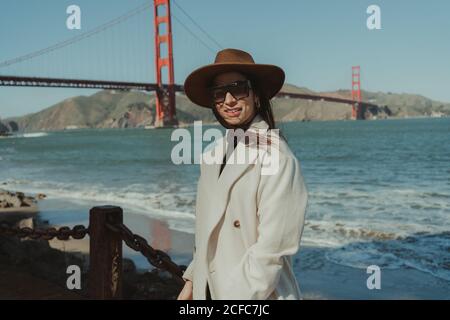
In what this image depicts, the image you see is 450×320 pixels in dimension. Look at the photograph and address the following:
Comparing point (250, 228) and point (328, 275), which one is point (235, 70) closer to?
point (250, 228)

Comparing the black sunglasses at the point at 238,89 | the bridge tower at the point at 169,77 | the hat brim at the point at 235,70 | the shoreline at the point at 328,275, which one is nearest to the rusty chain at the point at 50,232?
the hat brim at the point at 235,70

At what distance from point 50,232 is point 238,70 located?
1683mm

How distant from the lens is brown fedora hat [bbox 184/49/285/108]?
4.56ft

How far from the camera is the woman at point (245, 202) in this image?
1.22 metres

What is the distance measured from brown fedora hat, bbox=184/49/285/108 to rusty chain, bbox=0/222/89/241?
52.4 inches

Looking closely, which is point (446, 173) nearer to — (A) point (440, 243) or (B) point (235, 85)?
(A) point (440, 243)

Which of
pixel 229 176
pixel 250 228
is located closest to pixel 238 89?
pixel 229 176

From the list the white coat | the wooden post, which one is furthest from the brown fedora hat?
the wooden post

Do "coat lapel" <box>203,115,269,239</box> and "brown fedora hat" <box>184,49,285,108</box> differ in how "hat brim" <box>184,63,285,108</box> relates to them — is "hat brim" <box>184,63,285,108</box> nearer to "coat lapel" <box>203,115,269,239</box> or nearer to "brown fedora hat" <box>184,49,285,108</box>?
"brown fedora hat" <box>184,49,285,108</box>

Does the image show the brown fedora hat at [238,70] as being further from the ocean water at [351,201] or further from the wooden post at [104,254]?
the wooden post at [104,254]

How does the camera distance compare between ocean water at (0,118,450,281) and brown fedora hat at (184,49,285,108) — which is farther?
ocean water at (0,118,450,281)

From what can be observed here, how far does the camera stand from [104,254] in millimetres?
2484
